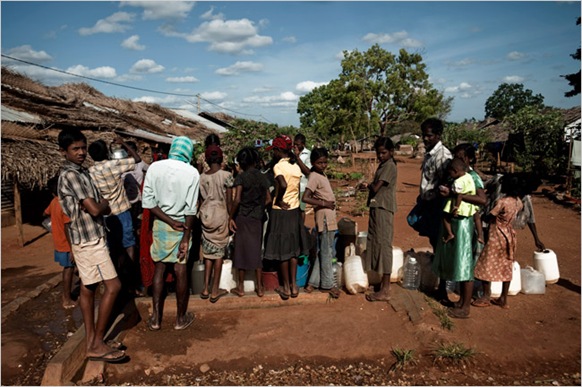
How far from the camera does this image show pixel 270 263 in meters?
4.55

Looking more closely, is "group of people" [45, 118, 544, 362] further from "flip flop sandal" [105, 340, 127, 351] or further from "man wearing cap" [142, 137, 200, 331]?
"flip flop sandal" [105, 340, 127, 351]

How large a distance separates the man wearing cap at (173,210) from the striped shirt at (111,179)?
959 mm

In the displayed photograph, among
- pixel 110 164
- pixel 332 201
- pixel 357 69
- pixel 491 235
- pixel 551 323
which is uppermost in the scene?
pixel 357 69

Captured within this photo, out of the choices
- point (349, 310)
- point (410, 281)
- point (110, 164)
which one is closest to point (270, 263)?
point (349, 310)

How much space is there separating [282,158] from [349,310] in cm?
183

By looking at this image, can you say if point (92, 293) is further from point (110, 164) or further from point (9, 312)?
point (9, 312)

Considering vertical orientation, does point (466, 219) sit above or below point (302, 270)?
above

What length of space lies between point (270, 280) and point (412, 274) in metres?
1.73

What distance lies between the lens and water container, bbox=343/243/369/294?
15.0 ft

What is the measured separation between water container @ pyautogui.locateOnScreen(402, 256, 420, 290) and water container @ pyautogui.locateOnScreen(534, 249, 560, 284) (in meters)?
1.64

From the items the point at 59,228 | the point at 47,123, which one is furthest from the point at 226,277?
the point at 47,123

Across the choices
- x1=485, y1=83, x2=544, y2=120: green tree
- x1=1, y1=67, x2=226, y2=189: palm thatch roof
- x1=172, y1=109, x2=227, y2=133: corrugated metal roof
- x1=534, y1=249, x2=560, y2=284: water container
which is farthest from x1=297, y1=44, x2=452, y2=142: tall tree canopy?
x1=485, y1=83, x2=544, y2=120: green tree

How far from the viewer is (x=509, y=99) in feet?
242

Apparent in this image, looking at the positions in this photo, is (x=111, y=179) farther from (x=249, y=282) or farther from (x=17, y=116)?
(x=17, y=116)
